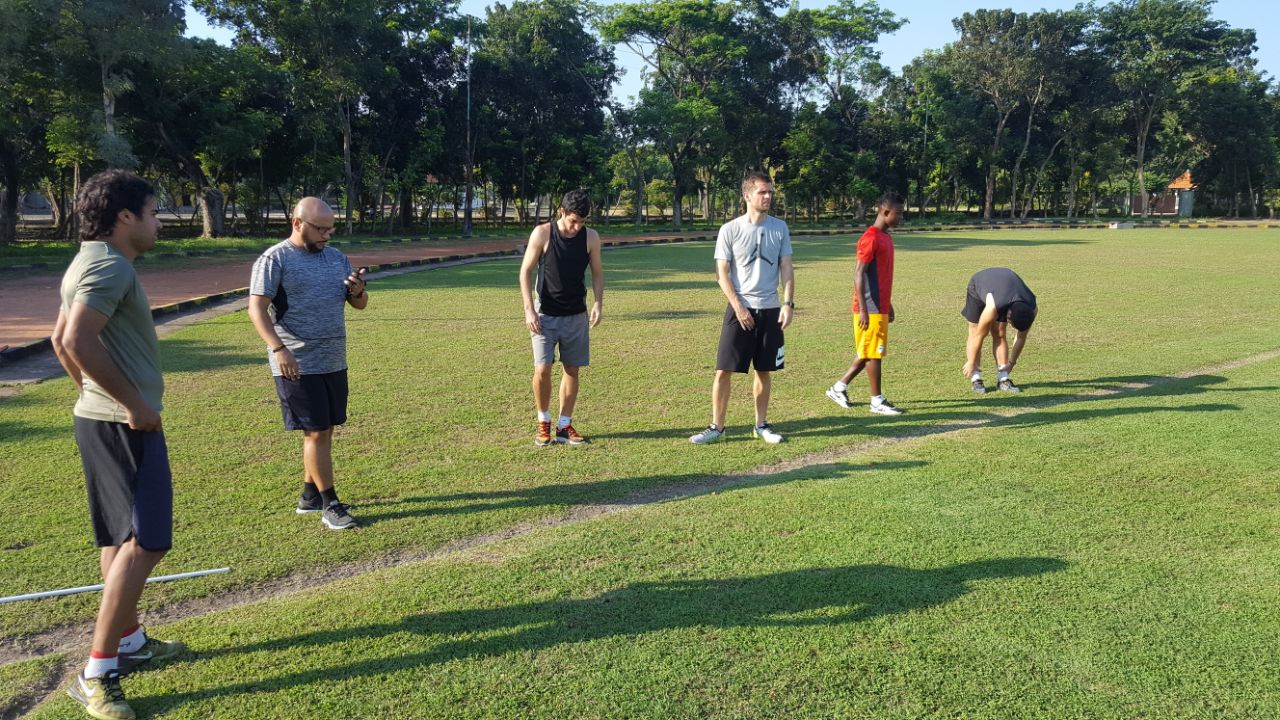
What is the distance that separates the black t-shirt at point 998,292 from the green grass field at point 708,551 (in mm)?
795

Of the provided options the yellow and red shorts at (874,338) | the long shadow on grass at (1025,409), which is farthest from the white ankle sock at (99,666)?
the yellow and red shorts at (874,338)

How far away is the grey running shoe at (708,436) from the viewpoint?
6.76 metres

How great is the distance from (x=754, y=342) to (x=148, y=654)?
14.6ft

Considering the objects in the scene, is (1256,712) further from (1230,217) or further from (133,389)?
(1230,217)

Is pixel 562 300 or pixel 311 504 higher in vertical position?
pixel 562 300

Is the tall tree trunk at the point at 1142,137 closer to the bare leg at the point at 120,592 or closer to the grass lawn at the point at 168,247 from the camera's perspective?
the grass lawn at the point at 168,247

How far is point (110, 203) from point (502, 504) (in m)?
2.86

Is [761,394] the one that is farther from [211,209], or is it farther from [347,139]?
[211,209]

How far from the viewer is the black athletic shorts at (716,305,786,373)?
6.63 metres

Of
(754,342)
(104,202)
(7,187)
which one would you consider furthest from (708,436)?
(7,187)

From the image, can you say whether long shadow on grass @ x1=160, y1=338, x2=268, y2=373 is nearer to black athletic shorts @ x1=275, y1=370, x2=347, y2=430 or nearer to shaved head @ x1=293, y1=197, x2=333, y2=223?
black athletic shorts @ x1=275, y1=370, x2=347, y2=430

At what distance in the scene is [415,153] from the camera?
39.4 m

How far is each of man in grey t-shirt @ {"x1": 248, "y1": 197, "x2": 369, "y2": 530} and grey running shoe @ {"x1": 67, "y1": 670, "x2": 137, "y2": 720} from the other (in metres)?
1.76

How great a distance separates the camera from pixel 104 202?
3.18 metres
